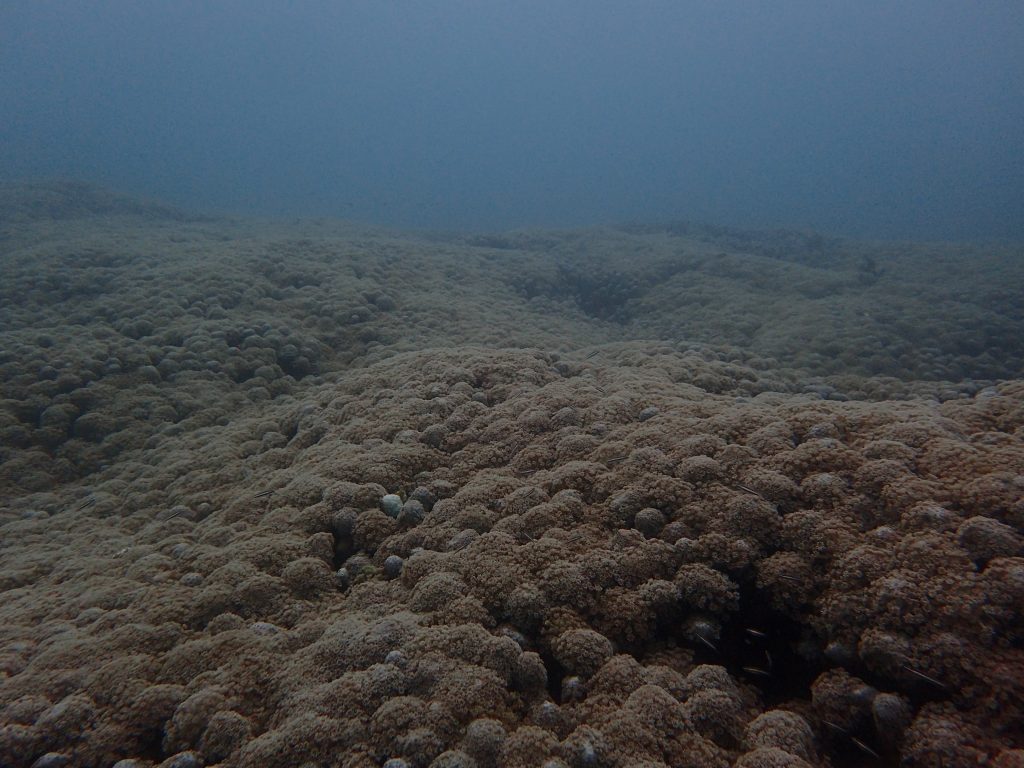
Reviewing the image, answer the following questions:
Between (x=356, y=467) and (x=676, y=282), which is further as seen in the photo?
(x=676, y=282)

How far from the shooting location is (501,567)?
3439 mm

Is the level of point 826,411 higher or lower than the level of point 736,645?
higher

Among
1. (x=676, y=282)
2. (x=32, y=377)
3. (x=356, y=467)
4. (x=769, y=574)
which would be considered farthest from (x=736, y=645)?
(x=676, y=282)

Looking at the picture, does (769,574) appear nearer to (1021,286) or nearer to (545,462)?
(545,462)

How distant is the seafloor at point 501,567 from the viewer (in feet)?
8.27

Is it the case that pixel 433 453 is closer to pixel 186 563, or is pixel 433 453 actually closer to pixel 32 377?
pixel 186 563

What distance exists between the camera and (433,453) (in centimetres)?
495

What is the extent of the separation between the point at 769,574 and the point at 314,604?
3.07 m

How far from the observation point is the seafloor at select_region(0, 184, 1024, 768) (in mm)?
2521

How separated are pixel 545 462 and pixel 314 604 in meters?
2.11

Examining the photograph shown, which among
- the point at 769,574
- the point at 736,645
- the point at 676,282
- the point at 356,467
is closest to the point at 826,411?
the point at 769,574

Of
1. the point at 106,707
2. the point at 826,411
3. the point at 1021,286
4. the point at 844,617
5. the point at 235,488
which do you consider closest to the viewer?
the point at 844,617

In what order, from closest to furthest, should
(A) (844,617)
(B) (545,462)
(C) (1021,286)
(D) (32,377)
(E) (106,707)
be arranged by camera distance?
(A) (844,617)
(E) (106,707)
(B) (545,462)
(D) (32,377)
(C) (1021,286)

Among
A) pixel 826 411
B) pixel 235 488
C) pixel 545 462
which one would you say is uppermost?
pixel 826 411
